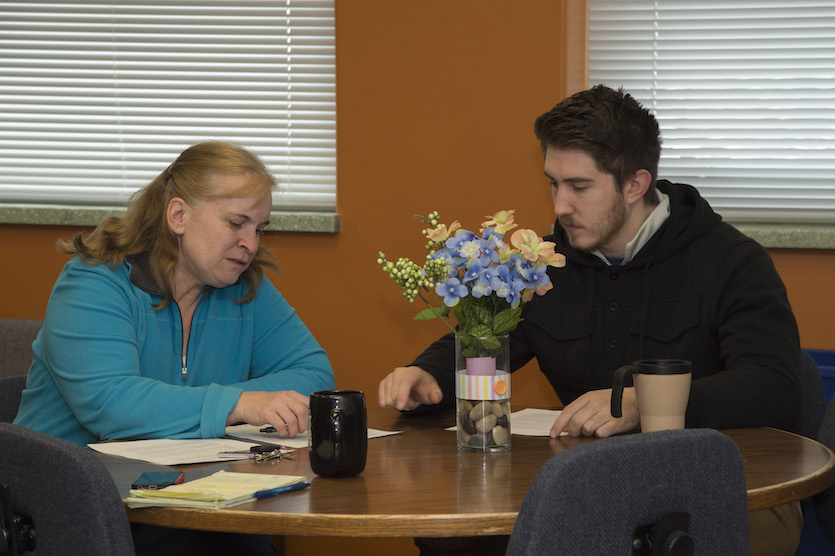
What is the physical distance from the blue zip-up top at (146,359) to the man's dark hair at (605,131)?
2.66 ft

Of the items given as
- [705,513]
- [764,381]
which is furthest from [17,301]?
[705,513]

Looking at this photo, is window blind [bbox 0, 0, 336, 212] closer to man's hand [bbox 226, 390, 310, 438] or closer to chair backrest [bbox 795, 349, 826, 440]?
man's hand [bbox 226, 390, 310, 438]

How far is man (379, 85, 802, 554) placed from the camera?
2.03 meters

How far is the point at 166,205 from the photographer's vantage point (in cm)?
216

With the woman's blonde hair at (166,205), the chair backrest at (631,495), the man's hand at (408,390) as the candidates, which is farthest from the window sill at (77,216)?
the chair backrest at (631,495)

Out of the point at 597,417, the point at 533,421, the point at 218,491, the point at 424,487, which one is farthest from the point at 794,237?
the point at 218,491

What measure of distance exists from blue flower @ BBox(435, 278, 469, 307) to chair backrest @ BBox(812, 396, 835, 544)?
0.86 m

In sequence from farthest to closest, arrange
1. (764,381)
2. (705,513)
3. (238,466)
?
1. (764,381)
2. (238,466)
3. (705,513)

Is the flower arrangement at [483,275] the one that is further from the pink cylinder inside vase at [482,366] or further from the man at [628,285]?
the man at [628,285]

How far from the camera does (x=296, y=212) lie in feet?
11.0

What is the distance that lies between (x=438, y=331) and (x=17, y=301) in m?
1.59

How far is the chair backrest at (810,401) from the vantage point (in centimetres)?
216

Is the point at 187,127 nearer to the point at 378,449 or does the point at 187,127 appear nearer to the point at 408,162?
the point at 408,162

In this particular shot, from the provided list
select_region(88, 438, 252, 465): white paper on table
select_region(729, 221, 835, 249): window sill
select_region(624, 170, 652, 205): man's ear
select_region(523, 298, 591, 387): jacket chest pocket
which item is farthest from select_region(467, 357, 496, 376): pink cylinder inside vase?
select_region(729, 221, 835, 249): window sill
